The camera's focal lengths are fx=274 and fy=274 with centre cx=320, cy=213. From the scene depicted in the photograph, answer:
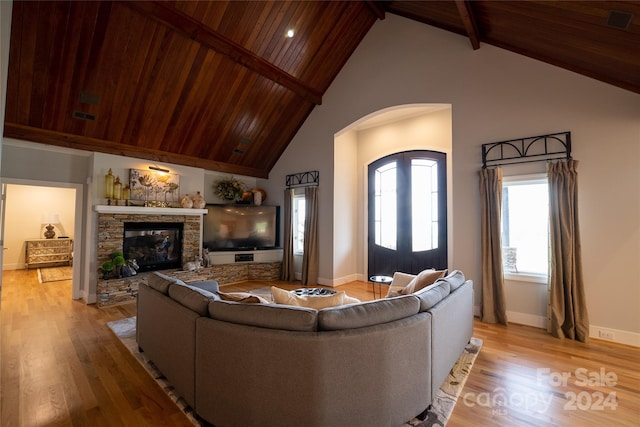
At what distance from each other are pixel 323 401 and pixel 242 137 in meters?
5.51

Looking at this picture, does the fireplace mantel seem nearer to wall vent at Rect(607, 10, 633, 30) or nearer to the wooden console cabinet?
the wooden console cabinet

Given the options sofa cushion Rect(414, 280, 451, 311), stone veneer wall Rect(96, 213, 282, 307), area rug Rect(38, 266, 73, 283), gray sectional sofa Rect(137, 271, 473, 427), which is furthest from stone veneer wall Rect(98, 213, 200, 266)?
sofa cushion Rect(414, 280, 451, 311)

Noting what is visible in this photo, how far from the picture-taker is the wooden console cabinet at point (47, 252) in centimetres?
701

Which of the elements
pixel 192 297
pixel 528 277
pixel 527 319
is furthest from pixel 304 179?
pixel 527 319

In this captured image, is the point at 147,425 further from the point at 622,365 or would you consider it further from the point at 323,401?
the point at 622,365

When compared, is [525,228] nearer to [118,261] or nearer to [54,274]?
[118,261]

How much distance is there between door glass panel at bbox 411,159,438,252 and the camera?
556 cm

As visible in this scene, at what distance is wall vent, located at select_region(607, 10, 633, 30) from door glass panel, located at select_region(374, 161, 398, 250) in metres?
3.81

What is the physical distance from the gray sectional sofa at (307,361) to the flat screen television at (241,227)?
4.26m

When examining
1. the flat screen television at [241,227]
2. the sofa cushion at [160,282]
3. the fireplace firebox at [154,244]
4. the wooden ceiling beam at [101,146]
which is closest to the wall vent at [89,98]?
the wooden ceiling beam at [101,146]

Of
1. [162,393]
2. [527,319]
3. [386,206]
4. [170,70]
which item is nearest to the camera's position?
[162,393]

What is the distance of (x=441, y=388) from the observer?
2.24 m

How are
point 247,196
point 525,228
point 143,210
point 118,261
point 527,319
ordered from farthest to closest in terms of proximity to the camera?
point 247,196 < point 143,210 < point 118,261 < point 525,228 < point 527,319

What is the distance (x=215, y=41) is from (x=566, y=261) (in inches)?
221
